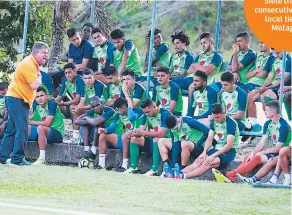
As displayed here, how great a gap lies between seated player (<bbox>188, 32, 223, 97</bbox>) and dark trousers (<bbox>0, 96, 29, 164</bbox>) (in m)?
2.63

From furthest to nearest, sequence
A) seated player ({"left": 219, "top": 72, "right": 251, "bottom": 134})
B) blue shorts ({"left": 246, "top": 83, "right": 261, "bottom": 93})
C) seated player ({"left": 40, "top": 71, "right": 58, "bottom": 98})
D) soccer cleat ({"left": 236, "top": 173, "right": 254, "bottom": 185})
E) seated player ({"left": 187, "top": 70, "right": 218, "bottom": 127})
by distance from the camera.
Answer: seated player ({"left": 40, "top": 71, "right": 58, "bottom": 98}) < blue shorts ({"left": 246, "top": 83, "right": 261, "bottom": 93}) < seated player ({"left": 187, "top": 70, "right": 218, "bottom": 127}) < seated player ({"left": 219, "top": 72, "right": 251, "bottom": 134}) < soccer cleat ({"left": 236, "top": 173, "right": 254, "bottom": 185})

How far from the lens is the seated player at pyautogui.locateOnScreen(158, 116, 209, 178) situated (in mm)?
16016

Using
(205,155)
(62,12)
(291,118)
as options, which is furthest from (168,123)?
(62,12)

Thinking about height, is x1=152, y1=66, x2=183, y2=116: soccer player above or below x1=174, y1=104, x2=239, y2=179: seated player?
above

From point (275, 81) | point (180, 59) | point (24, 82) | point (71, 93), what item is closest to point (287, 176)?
point (275, 81)

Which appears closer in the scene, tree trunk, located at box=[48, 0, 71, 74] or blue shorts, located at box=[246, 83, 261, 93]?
blue shorts, located at box=[246, 83, 261, 93]

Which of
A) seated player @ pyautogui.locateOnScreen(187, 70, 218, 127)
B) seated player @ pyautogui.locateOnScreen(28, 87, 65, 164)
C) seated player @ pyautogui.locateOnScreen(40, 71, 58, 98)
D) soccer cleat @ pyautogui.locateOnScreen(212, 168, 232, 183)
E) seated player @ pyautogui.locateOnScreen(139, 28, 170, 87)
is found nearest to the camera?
soccer cleat @ pyautogui.locateOnScreen(212, 168, 232, 183)

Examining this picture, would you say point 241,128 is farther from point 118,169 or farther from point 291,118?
point 118,169

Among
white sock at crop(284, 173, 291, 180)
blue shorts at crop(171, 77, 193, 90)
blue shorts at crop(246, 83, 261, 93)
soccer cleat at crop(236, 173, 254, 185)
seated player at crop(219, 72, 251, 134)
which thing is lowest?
soccer cleat at crop(236, 173, 254, 185)

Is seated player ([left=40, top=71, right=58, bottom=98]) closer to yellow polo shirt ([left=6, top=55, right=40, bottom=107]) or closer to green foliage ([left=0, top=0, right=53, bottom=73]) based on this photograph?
yellow polo shirt ([left=6, top=55, right=40, bottom=107])

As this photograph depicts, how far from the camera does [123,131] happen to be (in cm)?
1697

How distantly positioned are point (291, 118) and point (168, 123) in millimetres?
Result: 1669

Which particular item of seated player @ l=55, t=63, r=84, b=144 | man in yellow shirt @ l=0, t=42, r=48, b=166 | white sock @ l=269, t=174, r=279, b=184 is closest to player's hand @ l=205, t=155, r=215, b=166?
white sock @ l=269, t=174, r=279, b=184

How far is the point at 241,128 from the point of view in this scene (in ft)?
53.5
